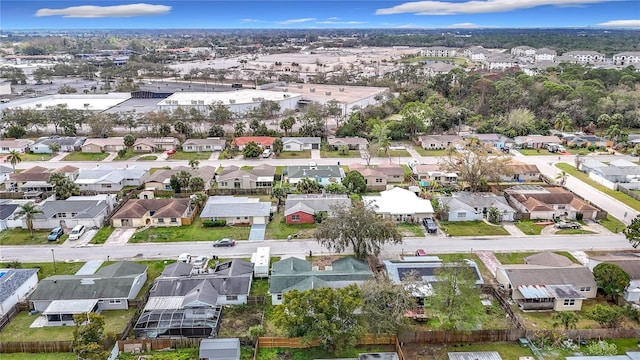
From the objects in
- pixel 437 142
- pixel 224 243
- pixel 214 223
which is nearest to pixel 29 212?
pixel 214 223

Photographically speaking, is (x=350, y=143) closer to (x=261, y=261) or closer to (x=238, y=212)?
(x=238, y=212)

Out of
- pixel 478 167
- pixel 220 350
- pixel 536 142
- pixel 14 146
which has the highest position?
pixel 14 146

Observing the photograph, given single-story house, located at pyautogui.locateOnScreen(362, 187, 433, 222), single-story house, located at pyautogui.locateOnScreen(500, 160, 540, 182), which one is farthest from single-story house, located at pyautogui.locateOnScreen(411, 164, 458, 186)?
single-story house, located at pyautogui.locateOnScreen(362, 187, 433, 222)

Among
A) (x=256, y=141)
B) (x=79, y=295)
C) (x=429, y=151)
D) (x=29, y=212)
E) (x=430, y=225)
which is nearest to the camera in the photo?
(x=79, y=295)

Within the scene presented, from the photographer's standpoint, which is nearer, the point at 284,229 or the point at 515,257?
the point at 515,257

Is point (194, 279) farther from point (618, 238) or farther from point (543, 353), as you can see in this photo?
point (618, 238)

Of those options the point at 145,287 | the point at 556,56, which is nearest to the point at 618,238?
the point at 145,287
